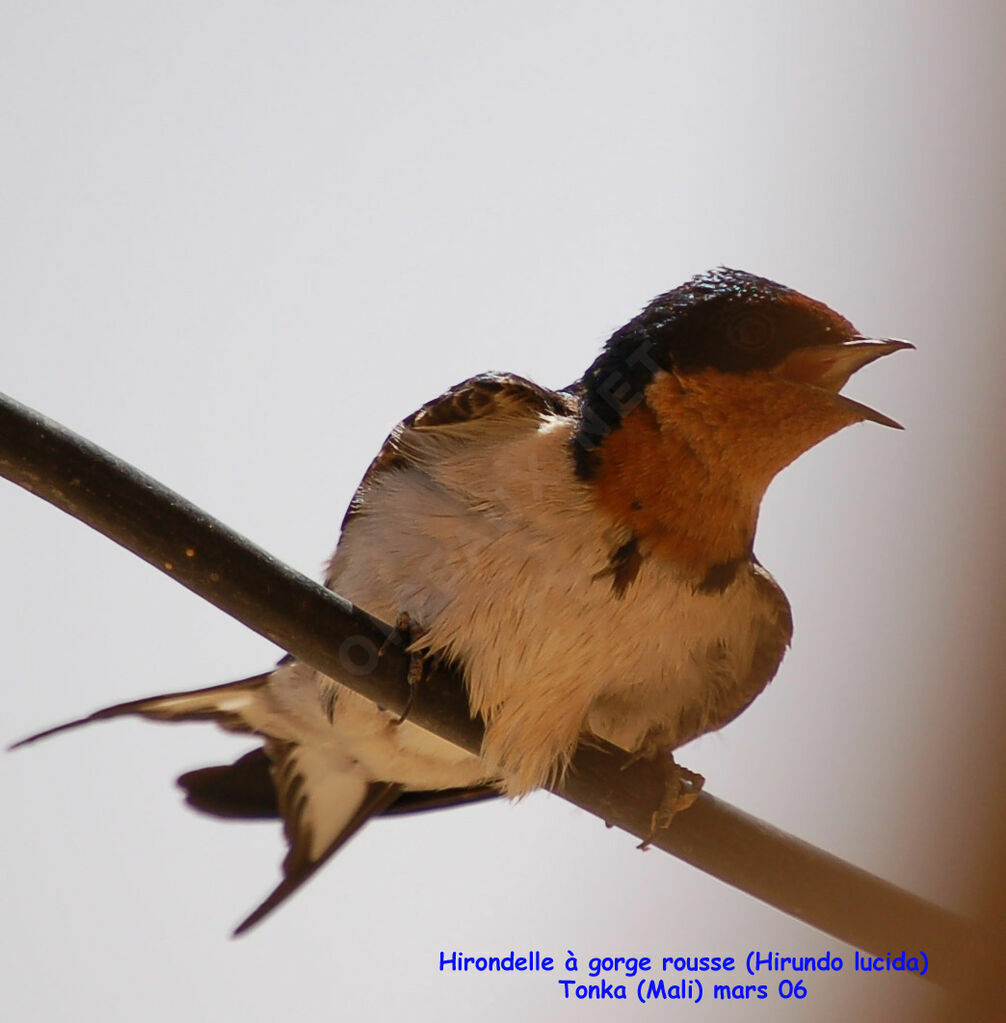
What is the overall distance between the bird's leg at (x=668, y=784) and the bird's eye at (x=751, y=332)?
62 centimetres

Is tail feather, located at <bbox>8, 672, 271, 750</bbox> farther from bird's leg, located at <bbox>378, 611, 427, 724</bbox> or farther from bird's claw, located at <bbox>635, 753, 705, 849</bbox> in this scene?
bird's claw, located at <bbox>635, 753, 705, 849</bbox>

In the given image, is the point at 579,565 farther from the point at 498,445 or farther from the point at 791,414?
the point at 791,414

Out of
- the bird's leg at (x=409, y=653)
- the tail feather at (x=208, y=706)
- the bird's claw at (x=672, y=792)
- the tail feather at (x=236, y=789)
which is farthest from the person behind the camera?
the tail feather at (x=236, y=789)

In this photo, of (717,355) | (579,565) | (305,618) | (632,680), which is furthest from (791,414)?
(305,618)

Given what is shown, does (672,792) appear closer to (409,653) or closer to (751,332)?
(409,653)

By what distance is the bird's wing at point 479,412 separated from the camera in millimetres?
1643

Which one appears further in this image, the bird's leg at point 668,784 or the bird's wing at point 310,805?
the bird's wing at point 310,805

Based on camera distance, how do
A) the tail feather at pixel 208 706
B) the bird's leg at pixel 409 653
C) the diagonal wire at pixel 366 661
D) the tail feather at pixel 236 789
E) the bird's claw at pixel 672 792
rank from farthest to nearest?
the tail feather at pixel 236 789
the tail feather at pixel 208 706
the bird's claw at pixel 672 792
the bird's leg at pixel 409 653
the diagonal wire at pixel 366 661

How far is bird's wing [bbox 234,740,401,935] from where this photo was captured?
200 centimetres

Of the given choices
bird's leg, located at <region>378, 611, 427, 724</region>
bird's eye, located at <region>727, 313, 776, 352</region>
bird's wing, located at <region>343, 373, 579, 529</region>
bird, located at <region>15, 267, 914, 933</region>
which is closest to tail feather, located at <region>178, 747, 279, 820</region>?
bird, located at <region>15, 267, 914, 933</region>

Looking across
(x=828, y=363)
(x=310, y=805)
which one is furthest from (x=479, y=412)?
(x=310, y=805)

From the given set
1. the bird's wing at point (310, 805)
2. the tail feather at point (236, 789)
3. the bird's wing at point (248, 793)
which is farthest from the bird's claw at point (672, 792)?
the tail feather at point (236, 789)

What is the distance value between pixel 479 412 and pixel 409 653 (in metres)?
0.36

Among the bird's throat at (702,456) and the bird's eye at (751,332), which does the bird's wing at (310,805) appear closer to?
the bird's throat at (702,456)
